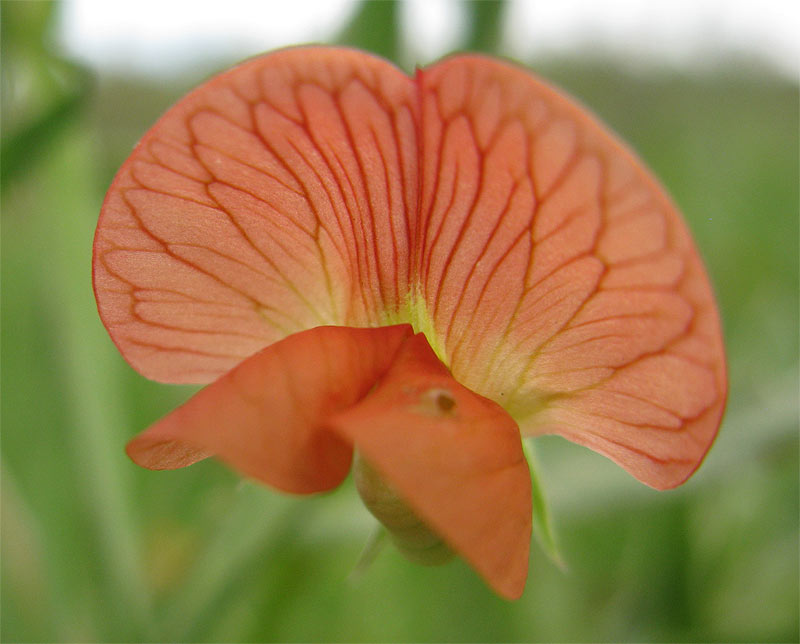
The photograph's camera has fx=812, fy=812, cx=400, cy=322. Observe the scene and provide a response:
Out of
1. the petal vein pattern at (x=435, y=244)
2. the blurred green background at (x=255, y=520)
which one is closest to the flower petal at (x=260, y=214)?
the petal vein pattern at (x=435, y=244)

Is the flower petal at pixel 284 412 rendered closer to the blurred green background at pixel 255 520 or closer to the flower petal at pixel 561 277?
the flower petal at pixel 561 277

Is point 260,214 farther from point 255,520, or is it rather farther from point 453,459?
point 255,520

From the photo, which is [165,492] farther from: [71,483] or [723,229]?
[723,229]

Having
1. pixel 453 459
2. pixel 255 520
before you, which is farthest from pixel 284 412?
pixel 255 520

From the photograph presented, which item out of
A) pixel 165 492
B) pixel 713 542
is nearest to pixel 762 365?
pixel 713 542

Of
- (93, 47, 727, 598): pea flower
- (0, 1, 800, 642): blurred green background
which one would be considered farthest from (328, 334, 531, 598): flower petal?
(0, 1, 800, 642): blurred green background

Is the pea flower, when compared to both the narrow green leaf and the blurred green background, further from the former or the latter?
the blurred green background
